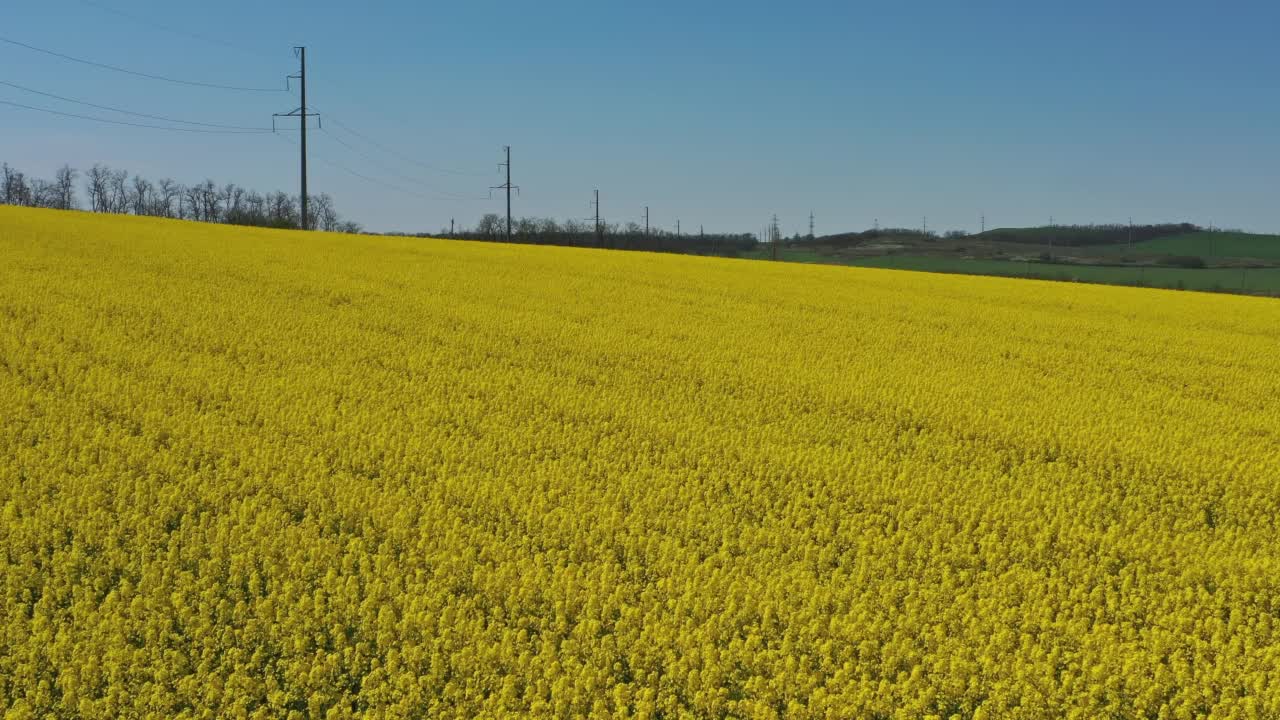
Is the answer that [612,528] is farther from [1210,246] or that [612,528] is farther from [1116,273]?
[1210,246]

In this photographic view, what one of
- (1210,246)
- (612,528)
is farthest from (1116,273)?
(612,528)

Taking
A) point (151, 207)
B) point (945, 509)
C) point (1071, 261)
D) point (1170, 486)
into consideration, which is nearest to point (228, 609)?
point (945, 509)

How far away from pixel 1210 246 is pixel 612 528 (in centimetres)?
7073

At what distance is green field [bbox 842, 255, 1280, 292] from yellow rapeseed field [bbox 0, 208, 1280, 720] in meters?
24.2

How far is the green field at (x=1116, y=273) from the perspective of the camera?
33156 mm

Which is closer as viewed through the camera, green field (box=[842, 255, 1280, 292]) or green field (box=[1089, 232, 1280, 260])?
green field (box=[842, 255, 1280, 292])

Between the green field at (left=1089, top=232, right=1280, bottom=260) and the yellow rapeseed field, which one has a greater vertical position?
the green field at (left=1089, top=232, right=1280, bottom=260)

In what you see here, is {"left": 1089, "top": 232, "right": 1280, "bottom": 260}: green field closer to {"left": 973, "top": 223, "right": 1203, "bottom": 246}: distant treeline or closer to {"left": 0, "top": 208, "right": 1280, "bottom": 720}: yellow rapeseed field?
{"left": 973, "top": 223, "right": 1203, "bottom": 246}: distant treeline

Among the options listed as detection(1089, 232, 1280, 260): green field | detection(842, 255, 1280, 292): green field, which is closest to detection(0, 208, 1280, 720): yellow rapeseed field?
detection(842, 255, 1280, 292): green field

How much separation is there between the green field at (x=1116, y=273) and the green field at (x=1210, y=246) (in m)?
17.0

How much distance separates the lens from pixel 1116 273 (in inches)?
1506

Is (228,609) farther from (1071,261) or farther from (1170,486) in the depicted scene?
(1071,261)

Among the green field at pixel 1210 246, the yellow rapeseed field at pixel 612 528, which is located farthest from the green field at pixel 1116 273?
the yellow rapeseed field at pixel 612 528

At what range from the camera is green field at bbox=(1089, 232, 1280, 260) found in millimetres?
59312
